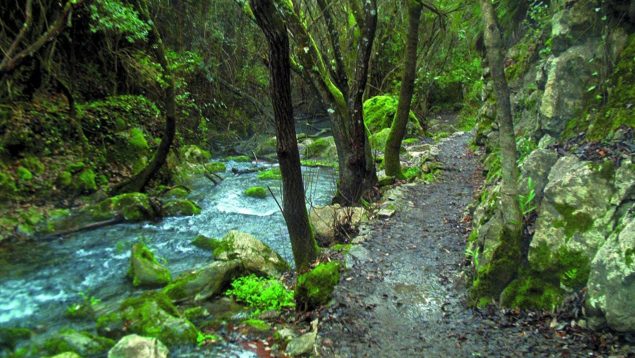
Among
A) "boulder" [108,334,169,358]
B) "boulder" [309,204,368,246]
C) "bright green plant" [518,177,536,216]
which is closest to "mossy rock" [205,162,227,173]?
"boulder" [309,204,368,246]

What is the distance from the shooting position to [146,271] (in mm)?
7289

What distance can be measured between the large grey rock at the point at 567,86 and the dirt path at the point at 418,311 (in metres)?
2.33

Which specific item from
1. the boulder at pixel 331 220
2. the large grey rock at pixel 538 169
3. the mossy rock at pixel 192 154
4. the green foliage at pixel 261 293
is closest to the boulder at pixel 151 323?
the green foliage at pixel 261 293

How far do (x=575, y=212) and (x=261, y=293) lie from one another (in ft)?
13.7

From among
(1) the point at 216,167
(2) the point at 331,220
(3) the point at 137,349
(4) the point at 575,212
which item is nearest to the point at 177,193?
(1) the point at 216,167

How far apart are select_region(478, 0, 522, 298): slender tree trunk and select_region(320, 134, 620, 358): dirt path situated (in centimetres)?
41

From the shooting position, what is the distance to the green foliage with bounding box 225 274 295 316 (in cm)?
612

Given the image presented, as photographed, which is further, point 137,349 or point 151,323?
point 151,323

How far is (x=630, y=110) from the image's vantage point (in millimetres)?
5008

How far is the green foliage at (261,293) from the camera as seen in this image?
20.1 feet

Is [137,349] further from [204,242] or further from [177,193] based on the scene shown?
[177,193]

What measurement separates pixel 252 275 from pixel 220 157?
1277cm

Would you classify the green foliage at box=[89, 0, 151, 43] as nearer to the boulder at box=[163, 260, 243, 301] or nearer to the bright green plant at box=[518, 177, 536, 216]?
the boulder at box=[163, 260, 243, 301]

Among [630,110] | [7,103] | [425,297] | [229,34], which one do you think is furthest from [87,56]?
[630,110]
